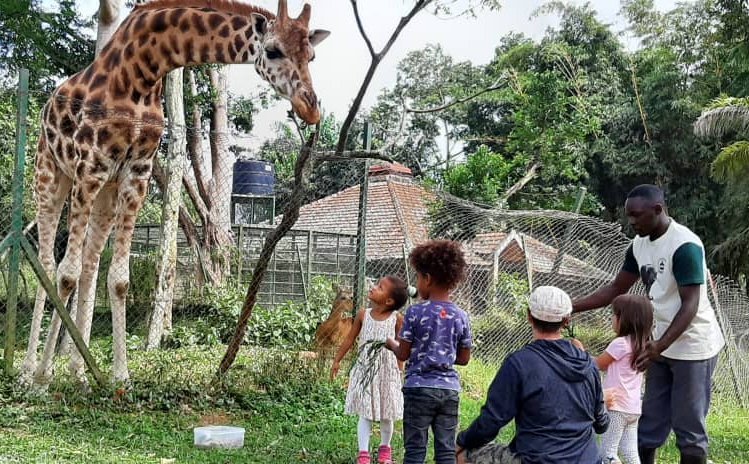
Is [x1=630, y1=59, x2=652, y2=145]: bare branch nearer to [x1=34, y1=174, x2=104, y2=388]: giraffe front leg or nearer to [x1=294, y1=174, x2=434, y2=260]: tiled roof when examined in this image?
[x1=294, y1=174, x2=434, y2=260]: tiled roof

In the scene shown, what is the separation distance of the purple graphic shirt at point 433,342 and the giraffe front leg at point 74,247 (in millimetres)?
3190

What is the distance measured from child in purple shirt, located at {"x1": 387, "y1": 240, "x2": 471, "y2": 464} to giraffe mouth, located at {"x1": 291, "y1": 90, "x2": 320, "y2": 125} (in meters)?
1.98

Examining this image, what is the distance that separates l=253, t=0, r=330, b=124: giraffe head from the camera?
5832mm

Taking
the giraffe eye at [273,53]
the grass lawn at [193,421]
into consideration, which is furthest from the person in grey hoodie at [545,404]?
the giraffe eye at [273,53]

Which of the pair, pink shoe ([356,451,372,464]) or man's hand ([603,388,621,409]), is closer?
man's hand ([603,388,621,409])

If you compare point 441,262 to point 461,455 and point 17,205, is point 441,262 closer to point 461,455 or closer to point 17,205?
point 461,455

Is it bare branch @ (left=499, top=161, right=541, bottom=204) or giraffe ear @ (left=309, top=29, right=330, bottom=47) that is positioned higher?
bare branch @ (left=499, top=161, right=541, bottom=204)

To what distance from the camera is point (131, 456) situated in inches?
182

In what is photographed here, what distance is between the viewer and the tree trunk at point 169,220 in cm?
1023

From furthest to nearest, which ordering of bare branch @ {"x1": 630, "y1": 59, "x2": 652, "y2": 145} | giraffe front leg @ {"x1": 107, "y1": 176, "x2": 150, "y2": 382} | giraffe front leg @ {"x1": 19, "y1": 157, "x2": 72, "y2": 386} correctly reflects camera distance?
bare branch @ {"x1": 630, "y1": 59, "x2": 652, "y2": 145}
giraffe front leg @ {"x1": 19, "y1": 157, "x2": 72, "y2": 386}
giraffe front leg @ {"x1": 107, "y1": 176, "x2": 150, "y2": 382}

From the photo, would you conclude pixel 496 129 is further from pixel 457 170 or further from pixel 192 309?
pixel 192 309

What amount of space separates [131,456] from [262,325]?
21.5ft

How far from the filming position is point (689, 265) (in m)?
4.02

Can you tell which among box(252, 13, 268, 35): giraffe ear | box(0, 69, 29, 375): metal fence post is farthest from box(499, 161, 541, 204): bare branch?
box(0, 69, 29, 375): metal fence post
